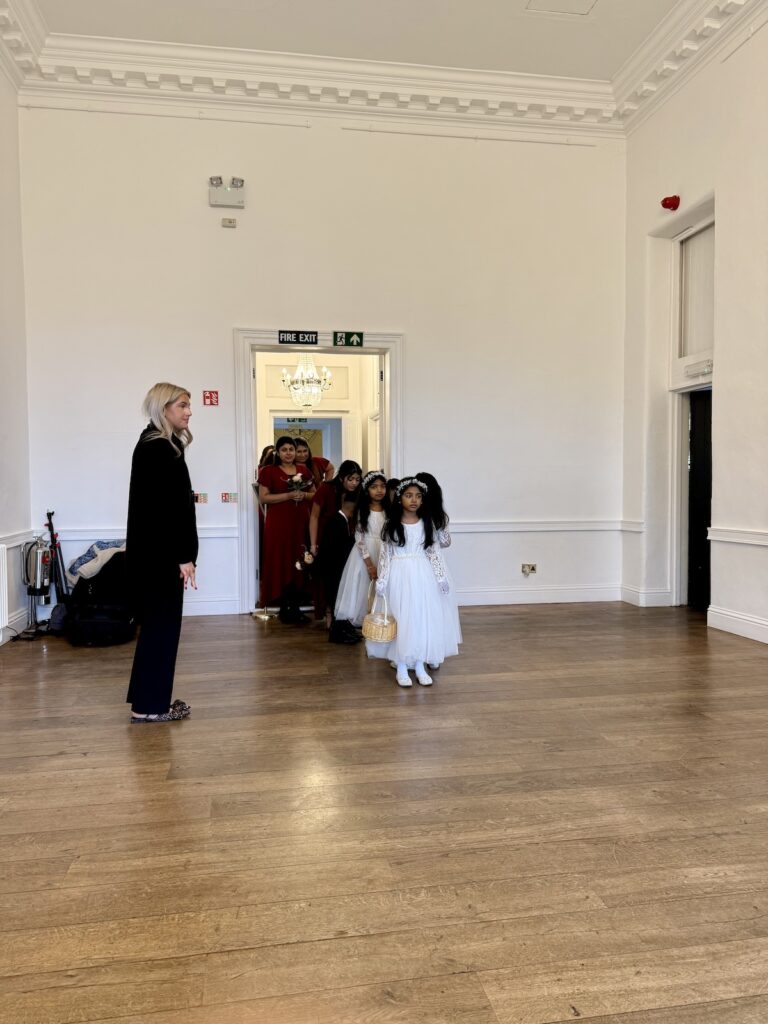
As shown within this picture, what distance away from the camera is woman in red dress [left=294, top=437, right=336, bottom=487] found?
6.55 m

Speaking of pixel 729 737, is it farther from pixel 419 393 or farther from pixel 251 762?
pixel 419 393

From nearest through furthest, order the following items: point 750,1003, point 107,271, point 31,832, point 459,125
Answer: point 750,1003
point 31,832
point 107,271
point 459,125

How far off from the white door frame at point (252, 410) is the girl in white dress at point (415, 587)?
237cm

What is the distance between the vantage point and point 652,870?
2.16 meters

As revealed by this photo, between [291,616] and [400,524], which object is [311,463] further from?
[400,524]

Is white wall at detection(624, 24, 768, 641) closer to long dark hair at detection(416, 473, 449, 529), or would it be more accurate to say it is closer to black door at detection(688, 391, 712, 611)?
black door at detection(688, 391, 712, 611)

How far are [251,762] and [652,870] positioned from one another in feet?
5.60

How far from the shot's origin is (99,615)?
5.40 metres

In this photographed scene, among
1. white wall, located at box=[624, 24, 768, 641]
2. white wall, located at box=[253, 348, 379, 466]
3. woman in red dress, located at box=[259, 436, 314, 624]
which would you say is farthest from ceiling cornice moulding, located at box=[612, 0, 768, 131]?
white wall, located at box=[253, 348, 379, 466]

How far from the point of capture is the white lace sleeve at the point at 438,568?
4.31 meters

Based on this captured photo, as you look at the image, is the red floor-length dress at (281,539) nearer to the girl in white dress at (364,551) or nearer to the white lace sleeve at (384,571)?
the girl in white dress at (364,551)

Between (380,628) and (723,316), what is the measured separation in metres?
4.12

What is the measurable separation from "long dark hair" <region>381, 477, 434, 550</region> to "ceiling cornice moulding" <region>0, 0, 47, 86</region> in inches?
192

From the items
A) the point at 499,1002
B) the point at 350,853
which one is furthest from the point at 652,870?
the point at 350,853
